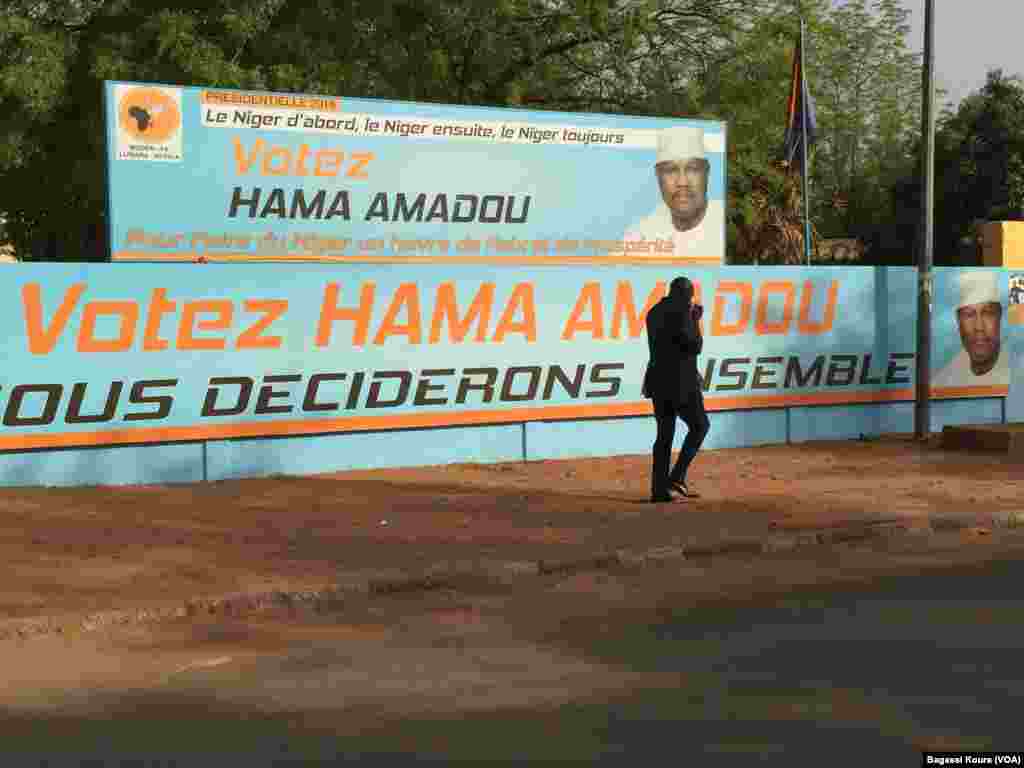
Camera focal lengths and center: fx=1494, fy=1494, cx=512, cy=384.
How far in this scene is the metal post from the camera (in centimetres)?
1778

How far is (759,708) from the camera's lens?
6.34 m

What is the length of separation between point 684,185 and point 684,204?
0.23m

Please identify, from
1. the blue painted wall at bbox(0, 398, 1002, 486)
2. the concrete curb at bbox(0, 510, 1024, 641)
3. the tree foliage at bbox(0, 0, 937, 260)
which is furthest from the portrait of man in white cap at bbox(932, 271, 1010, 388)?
the tree foliage at bbox(0, 0, 937, 260)

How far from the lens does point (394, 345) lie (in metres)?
15.2

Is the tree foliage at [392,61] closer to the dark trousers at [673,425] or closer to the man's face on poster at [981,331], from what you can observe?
the man's face on poster at [981,331]

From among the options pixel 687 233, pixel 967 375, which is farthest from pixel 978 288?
pixel 687 233

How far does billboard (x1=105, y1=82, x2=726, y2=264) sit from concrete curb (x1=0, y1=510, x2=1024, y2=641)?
628 centimetres

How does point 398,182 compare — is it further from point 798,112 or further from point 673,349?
point 798,112

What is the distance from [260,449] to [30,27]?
55.2ft

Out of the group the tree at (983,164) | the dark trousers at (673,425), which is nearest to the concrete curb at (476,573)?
the dark trousers at (673,425)

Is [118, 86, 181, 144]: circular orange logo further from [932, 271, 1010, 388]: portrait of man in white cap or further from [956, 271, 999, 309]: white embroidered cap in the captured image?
[956, 271, 999, 309]: white embroidered cap

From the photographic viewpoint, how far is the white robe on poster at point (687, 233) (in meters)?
17.4

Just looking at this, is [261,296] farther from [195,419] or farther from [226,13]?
[226,13]

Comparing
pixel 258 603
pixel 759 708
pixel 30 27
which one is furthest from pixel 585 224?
pixel 30 27
